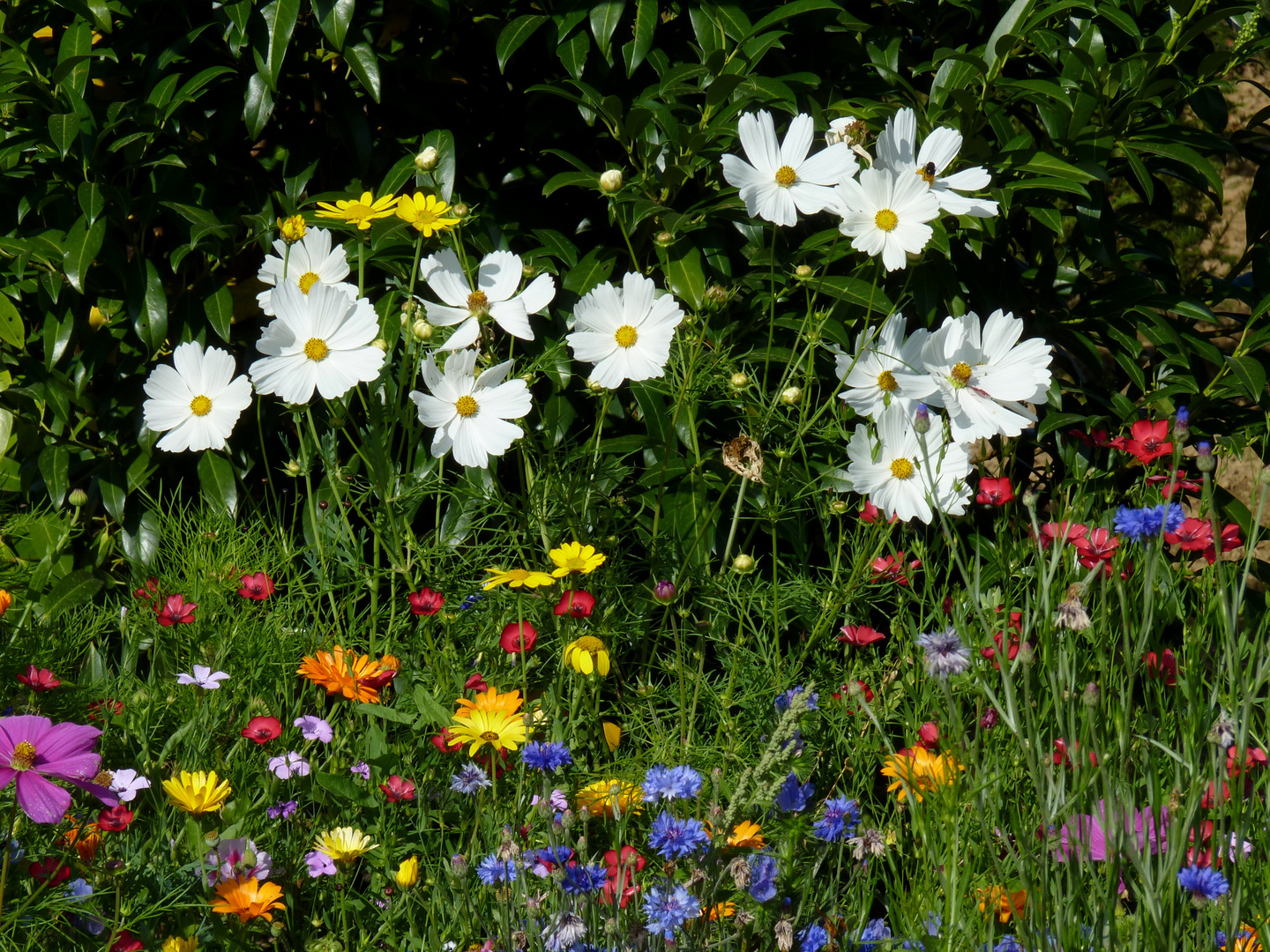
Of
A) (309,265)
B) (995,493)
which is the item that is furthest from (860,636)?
(309,265)

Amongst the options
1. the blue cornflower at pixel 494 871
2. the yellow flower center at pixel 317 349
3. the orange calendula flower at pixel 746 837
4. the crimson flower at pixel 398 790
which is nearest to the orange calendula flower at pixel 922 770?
the orange calendula flower at pixel 746 837

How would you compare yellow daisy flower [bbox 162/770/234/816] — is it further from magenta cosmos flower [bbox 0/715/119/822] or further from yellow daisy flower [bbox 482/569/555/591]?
yellow daisy flower [bbox 482/569/555/591]

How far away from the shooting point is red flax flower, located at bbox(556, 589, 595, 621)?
1.50 metres

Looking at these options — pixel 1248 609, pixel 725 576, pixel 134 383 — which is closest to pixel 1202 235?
pixel 1248 609

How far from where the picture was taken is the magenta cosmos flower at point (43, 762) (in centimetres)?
98

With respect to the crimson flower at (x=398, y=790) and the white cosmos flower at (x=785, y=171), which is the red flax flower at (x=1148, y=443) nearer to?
the white cosmos flower at (x=785, y=171)

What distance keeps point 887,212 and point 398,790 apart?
3.52 feet

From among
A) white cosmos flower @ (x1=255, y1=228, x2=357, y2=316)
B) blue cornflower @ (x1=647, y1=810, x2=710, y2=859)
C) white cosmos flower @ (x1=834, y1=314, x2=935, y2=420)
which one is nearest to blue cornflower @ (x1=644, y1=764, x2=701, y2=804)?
blue cornflower @ (x1=647, y1=810, x2=710, y2=859)

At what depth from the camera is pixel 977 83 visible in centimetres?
192

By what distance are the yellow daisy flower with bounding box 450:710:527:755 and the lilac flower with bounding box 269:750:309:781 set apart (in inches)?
7.9

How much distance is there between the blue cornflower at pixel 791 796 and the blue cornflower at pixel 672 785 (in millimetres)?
127

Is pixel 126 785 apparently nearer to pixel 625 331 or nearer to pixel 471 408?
pixel 471 408

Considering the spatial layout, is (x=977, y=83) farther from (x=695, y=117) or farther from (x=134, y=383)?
(x=134, y=383)

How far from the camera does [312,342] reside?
154 cm
